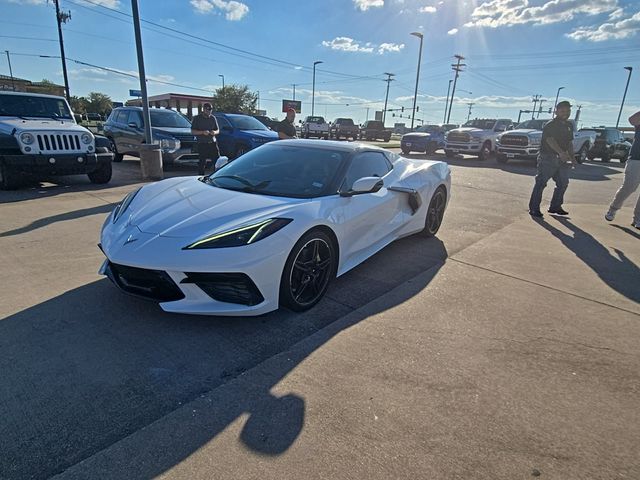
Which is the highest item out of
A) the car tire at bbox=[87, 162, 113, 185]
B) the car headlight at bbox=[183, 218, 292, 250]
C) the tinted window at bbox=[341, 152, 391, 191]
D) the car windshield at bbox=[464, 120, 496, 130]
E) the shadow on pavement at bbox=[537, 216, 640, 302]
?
the car windshield at bbox=[464, 120, 496, 130]

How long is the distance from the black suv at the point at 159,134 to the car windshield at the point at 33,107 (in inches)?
73.1

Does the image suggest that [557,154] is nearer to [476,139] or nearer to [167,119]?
[167,119]

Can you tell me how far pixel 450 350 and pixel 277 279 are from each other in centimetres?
130

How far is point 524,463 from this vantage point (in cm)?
184

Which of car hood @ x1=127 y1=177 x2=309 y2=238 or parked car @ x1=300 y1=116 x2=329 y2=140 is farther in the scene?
parked car @ x1=300 y1=116 x2=329 y2=140

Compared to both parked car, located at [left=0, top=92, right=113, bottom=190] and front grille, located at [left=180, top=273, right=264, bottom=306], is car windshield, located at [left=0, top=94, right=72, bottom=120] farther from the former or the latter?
front grille, located at [left=180, top=273, right=264, bottom=306]

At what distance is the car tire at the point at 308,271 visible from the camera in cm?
291

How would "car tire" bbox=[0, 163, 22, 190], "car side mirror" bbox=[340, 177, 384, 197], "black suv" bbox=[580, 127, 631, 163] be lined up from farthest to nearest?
"black suv" bbox=[580, 127, 631, 163] < "car tire" bbox=[0, 163, 22, 190] < "car side mirror" bbox=[340, 177, 384, 197]

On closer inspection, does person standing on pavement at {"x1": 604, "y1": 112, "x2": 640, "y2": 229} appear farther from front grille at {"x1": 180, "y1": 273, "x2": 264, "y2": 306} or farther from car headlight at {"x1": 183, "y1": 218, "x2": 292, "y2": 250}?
front grille at {"x1": 180, "y1": 273, "x2": 264, "y2": 306}

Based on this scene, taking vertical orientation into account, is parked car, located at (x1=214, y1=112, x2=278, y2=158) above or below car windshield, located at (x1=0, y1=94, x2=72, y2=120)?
below

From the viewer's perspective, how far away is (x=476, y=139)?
18.0 m

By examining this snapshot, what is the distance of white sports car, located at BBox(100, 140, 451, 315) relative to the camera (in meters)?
2.62

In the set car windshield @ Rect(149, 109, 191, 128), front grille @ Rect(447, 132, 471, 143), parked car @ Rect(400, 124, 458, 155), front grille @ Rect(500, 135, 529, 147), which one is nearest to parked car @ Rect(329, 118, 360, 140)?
parked car @ Rect(400, 124, 458, 155)

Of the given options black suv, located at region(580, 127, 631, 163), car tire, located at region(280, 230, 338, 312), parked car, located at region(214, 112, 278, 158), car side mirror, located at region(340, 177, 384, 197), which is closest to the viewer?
car tire, located at region(280, 230, 338, 312)
